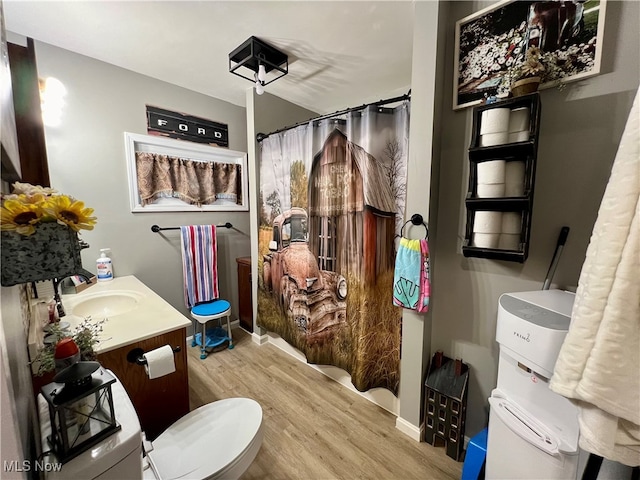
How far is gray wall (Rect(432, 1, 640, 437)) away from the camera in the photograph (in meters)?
0.93

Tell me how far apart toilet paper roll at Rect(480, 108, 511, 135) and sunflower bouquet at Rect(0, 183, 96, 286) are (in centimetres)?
138

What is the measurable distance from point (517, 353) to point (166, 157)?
274 cm

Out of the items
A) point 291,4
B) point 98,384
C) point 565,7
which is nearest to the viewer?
point 98,384

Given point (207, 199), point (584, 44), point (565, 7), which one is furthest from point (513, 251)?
point (207, 199)

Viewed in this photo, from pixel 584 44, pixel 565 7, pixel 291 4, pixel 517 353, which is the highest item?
pixel 291 4

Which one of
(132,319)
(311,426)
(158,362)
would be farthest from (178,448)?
(311,426)

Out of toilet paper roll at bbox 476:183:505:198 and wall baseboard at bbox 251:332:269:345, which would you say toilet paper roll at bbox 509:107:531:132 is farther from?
wall baseboard at bbox 251:332:269:345

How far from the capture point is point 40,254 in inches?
21.1

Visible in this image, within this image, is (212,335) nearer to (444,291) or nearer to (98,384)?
(98,384)

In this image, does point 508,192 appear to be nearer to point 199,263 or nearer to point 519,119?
point 519,119

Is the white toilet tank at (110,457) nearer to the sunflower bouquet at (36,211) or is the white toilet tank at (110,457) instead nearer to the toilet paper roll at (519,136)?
the sunflower bouquet at (36,211)

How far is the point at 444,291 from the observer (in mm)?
1420

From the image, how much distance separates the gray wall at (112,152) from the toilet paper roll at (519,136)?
2482mm

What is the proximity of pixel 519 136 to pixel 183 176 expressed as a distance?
250cm
